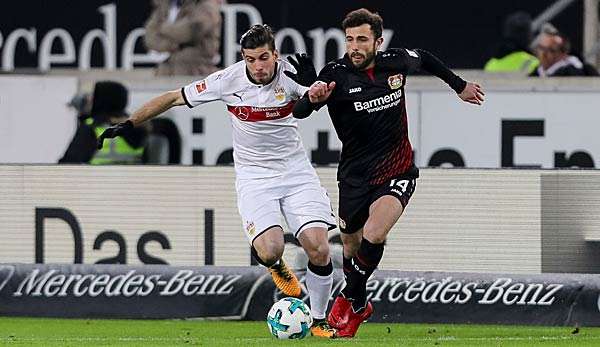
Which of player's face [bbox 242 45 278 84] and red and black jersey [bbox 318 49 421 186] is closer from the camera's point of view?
red and black jersey [bbox 318 49 421 186]

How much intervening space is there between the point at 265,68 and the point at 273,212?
3.52ft

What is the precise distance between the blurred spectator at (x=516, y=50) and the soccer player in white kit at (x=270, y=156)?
5508 mm

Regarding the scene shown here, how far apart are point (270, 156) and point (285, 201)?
0.33 metres

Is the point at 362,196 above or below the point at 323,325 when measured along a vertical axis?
above

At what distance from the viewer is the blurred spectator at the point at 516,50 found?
1853cm

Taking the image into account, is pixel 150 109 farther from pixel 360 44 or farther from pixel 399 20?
pixel 399 20

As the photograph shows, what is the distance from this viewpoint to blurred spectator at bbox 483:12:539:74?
18.5m

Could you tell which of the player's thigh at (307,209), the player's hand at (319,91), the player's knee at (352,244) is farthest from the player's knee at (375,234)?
the player's hand at (319,91)

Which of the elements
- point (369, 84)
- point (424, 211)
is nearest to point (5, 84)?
point (424, 211)

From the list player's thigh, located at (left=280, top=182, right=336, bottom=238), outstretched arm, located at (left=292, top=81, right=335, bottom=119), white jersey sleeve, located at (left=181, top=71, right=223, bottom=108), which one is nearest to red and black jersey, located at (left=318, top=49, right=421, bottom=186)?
outstretched arm, located at (left=292, top=81, right=335, bottom=119)

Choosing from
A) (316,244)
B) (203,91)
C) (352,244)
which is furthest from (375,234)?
(203,91)

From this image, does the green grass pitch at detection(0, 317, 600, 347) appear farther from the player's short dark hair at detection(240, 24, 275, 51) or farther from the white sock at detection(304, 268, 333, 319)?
the player's short dark hair at detection(240, 24, 275, 51)

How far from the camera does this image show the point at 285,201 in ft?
44.0

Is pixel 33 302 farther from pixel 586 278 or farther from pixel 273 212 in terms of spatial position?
pixel 586 278
